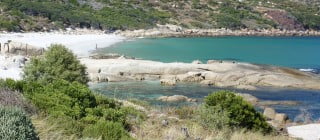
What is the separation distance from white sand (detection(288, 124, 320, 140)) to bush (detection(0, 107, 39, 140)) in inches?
491

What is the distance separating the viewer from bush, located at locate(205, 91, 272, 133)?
15.2 meters

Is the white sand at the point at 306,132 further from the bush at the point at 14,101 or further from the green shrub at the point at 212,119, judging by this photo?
the bush at the point at 14,101

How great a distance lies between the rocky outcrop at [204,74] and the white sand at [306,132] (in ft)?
76.5

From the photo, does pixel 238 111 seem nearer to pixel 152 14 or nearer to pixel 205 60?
pixel 205 60

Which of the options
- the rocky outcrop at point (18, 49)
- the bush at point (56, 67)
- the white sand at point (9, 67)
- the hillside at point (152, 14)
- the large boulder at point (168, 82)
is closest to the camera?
the bush at point (56, 67)

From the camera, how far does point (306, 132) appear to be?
18.0 metres

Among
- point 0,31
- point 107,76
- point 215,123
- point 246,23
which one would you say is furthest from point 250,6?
point 215,123

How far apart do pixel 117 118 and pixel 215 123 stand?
2.65 meters

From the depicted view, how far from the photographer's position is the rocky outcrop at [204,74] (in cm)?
4419

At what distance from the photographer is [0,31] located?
82.6 meters

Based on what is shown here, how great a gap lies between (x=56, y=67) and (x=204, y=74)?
2445 cm

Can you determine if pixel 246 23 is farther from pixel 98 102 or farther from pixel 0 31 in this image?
pixel 98 102

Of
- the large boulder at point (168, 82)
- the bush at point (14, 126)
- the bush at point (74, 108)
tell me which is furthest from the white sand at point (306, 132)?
the large boulder at point (168, 82)

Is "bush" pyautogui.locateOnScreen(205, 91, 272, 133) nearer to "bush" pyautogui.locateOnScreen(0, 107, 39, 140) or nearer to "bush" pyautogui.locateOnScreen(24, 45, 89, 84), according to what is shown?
"bush" pyautogui.locateOnScreen(24, 45, 89, 84)
